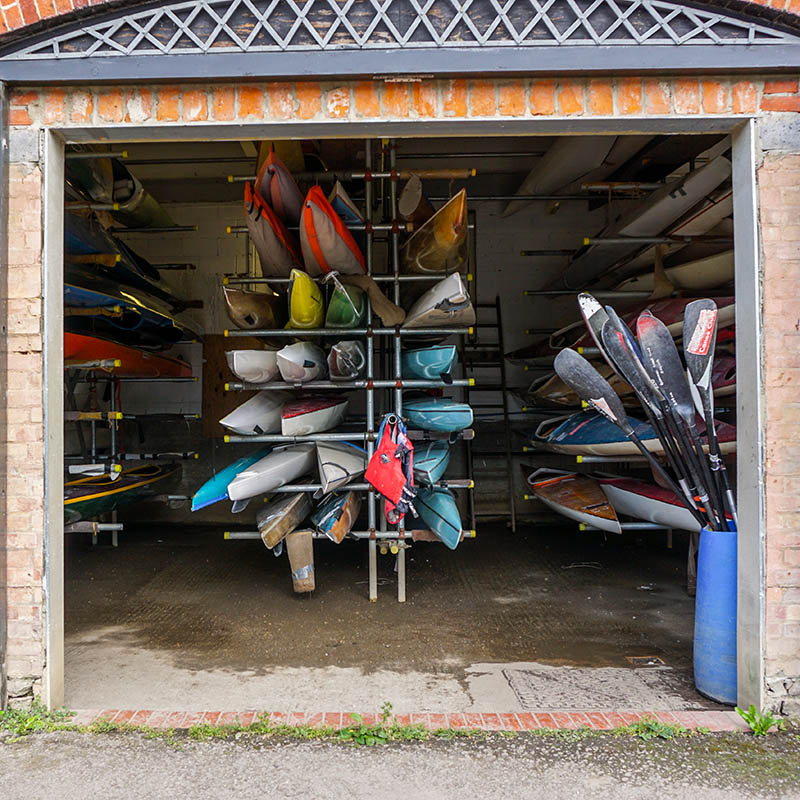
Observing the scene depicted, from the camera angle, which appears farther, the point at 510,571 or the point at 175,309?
the point at 175,309

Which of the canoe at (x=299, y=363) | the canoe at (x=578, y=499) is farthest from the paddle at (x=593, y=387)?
the canoe at (x=299, y=363)

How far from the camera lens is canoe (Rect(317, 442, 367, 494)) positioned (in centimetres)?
450

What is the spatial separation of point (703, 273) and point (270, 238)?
3.61 m

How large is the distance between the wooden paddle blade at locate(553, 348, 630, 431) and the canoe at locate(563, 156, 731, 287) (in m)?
1.99

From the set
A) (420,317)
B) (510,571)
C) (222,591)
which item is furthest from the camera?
(510,571)

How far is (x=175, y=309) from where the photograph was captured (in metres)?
7.58

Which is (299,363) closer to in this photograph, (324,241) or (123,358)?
(324,241)

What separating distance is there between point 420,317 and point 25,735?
3289 mm

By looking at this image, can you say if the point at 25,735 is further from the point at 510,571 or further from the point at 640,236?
the point at 640,236

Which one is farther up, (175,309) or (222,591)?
(175,309)

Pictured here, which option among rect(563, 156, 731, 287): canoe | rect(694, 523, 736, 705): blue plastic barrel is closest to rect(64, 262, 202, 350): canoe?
rect(563, 156, 731, 287): canoe

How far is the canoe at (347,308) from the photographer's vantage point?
4.62m

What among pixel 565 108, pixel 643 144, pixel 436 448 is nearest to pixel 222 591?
pixel 436 448

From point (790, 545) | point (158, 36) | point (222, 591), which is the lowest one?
point (222, 591)
